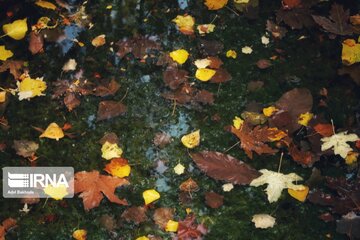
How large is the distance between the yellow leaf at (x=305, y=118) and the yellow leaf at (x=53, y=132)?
5.04 feet

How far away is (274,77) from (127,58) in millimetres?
1097

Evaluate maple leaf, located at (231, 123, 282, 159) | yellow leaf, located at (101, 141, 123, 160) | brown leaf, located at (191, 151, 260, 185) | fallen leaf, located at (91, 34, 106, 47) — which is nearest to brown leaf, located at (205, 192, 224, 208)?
brown leaf, located at (191, 151, 260, 185)

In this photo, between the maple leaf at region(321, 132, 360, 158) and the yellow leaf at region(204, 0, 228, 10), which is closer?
the maple leaf at region(321, 132, 360, 158)

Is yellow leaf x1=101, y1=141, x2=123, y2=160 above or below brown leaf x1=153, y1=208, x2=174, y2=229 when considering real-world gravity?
above

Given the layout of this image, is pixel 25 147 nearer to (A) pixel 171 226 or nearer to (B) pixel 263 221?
(A) pixel 171 226

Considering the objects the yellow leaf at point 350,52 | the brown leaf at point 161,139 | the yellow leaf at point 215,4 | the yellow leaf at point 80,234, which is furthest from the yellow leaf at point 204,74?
the yellow leaf at point 80,234

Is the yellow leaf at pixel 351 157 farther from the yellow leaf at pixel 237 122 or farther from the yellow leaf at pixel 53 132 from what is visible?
the yellow leaf at pixel 53 132

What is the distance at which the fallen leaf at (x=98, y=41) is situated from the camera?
2.86 metres

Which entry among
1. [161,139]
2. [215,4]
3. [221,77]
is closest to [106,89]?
[161,139]

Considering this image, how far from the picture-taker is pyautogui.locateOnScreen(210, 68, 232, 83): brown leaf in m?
2.58

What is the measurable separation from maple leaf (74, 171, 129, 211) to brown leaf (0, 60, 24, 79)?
993 mm

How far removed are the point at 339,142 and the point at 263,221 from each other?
66 centimetres

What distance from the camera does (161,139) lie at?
2354mm

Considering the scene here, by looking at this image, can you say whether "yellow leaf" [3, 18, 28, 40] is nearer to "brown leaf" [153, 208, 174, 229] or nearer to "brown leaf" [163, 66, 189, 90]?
"brown leaf" [163, 66, 189, 90]
